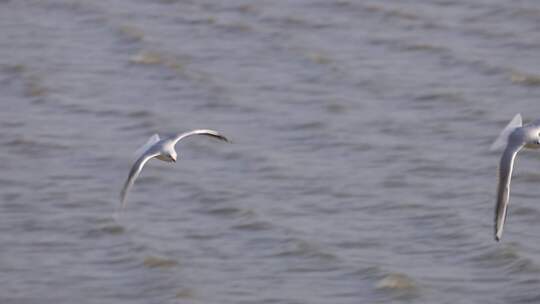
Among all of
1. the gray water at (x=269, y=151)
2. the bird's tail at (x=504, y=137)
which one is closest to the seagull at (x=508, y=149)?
the bird's tail at (x=504, y=137)

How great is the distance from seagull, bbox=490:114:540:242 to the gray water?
6.18 feet

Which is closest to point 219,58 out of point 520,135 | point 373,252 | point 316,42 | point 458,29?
point 316,42

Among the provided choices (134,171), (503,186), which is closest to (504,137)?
(503,186)

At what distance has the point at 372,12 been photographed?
22438 millimetres

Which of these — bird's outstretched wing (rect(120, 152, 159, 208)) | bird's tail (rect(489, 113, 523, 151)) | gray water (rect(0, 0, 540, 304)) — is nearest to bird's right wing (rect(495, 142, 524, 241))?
bird's tail (rect(489, 113, 523, 151))

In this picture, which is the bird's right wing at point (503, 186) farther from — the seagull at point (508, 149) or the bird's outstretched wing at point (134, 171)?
the bird's outstretched wing at point (134, 171)

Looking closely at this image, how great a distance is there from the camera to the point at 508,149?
13.1m

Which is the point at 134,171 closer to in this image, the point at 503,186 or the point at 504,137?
the point at 503,186

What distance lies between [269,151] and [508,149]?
5.49 meters

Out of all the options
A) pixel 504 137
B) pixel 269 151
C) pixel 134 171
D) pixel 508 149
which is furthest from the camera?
pixel 269 151

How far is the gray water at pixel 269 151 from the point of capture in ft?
50.6

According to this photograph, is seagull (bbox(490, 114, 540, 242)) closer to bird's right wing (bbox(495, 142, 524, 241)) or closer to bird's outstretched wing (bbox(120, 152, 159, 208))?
bird's right wing (bbox(495, 142, 524, 241))

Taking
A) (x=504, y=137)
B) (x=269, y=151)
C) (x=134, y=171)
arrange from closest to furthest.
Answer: (x=134, y=171) < (x=504, y=137) < (x=269, y=151)

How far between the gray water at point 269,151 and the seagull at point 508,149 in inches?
74.1
